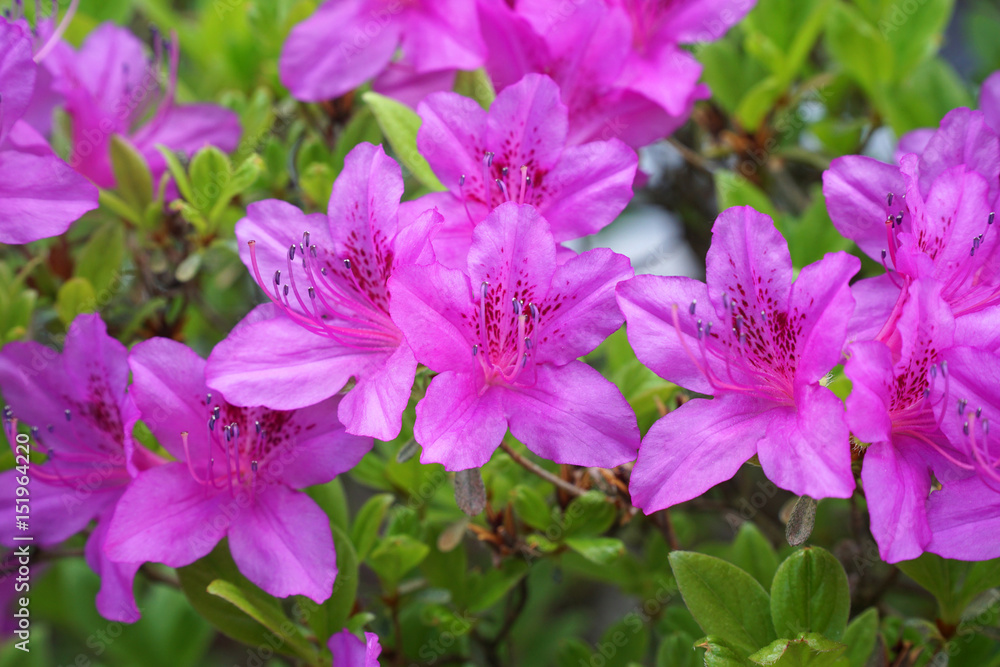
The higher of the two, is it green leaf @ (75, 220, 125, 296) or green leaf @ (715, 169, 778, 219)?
green leaf @ (715, 169, 778, 219)

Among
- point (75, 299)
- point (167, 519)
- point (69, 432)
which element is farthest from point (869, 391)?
point (75, 299)

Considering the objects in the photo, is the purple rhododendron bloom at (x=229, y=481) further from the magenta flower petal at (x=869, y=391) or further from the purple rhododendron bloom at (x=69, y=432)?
the magenta flower petal at (x=869, y=391)

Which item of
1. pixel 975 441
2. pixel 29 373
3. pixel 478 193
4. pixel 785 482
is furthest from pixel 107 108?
pixel 975 441

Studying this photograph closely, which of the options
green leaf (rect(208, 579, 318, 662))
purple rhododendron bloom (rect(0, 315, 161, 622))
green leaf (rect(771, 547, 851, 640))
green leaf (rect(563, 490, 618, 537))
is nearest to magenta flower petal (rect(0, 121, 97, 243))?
purple rhododendron bloom (rect(0, 315, 161, 622))

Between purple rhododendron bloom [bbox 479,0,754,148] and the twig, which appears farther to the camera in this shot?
purple rhododendron bloom [bbox 479,0,754,148]

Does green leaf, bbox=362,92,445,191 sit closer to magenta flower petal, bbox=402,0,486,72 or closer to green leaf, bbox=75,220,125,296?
magenta flower petal, bbox=402,0,486,72

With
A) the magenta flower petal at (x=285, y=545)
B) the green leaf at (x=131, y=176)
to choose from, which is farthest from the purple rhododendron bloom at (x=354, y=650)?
the green leaf at (x=131, y=176)

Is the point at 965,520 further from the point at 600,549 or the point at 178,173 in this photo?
the point at 178,173
